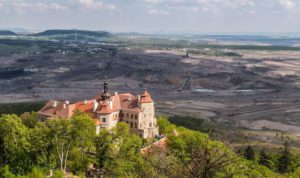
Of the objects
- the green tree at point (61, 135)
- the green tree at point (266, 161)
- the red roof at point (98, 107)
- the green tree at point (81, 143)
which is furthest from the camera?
the green tree at point (266, 161)

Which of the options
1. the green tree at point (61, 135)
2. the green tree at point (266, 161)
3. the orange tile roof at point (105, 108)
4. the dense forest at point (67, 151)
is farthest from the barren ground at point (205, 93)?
the green tree at point (61, 135)

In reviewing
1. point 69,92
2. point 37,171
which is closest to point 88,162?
point 37,171

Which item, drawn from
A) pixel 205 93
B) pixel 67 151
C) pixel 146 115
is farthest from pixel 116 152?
pixel 205 93

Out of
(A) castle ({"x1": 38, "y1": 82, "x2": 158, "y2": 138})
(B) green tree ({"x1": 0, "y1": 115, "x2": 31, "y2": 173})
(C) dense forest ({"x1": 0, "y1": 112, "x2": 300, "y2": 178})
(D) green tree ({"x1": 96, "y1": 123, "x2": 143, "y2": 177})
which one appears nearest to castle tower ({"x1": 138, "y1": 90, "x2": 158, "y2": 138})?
(A) castle ({"x1": 38, "y1": 82, "x2": 158, "y2": 138})

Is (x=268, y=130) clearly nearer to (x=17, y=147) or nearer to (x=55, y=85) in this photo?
(x=17, y=147)

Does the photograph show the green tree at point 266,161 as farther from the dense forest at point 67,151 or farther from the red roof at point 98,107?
the red roof at point 98,107

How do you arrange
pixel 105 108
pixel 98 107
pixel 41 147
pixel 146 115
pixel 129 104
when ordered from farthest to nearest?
pixel 129 104 < pixel 146 115 < pixel 98 107 < pixel 105 108 < pixel 41 147

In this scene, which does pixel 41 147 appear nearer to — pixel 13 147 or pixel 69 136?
pixel 13 147

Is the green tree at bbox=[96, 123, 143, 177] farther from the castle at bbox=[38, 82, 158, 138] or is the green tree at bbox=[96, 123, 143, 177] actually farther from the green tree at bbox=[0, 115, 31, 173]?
the green tree at bbox=[0, 115, 31, 173]
